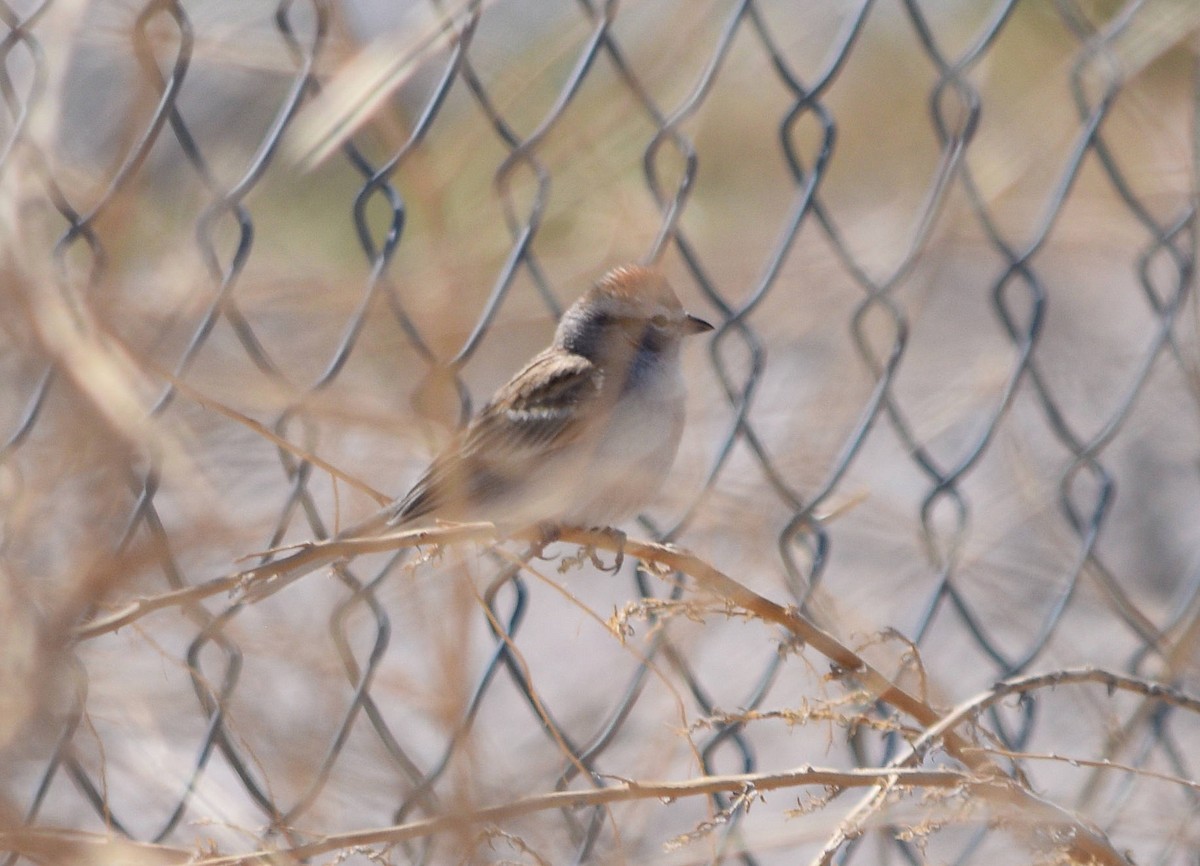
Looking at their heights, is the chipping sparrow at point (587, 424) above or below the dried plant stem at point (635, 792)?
above

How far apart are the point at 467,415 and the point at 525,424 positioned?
0.59 meters

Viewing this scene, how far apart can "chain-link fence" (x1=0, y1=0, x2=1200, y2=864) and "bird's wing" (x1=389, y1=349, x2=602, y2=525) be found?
0.14 m

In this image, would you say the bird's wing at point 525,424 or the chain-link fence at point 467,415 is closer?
the chain-link fence at point 467,415

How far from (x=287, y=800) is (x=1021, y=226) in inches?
129

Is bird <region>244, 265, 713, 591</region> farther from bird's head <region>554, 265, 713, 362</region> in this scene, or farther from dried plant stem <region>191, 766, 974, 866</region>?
dried plant stem <region>191, 766, 974, 866</region>

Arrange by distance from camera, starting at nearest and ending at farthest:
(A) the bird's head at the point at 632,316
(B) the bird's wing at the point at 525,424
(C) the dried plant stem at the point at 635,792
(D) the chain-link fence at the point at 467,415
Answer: (D) the chain-link fence at the point at 467,415, (C) the dried plant stem at the point at 635,792, (B) the bird's wing at the point at 525,424, (A) the bird's head at the point at 632,316

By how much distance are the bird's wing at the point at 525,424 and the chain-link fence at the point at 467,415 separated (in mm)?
138

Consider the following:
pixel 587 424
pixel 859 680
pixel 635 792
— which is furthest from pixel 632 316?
pixel 635 792

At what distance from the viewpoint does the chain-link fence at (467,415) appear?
1235 millimetres

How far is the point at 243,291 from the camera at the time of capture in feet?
7.12

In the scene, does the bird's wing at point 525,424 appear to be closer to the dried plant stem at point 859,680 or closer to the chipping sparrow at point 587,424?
the chipping sparrow at point 587,424

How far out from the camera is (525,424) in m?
2.83

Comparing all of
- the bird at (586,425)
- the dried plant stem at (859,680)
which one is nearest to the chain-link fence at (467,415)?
the dried plant stem at (859,680)

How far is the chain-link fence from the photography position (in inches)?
48.6
